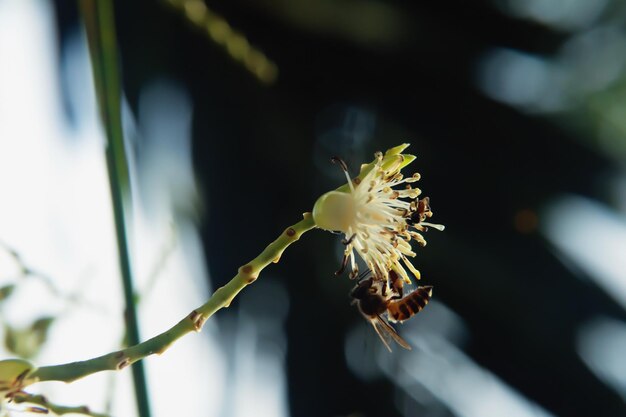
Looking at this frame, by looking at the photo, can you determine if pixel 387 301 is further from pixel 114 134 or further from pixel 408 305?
pixel 114 134

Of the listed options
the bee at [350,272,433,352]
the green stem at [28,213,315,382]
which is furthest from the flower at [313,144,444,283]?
the green stem at [28,213,315,382]

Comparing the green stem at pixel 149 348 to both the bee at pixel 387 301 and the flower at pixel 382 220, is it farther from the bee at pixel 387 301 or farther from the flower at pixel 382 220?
the bee at pixel 387 301

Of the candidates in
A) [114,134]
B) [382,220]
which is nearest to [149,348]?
[114,134]

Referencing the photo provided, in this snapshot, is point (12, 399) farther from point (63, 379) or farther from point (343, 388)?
Answer: point (343, 388)

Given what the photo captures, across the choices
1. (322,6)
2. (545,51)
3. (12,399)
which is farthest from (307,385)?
(12,399)

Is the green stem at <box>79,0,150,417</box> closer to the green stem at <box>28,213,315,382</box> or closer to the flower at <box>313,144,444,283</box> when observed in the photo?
the green stem at <box>28,213,315,382</box>

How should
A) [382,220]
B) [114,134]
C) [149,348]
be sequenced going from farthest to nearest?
→ [382,220]
[114,134]
[149,348]

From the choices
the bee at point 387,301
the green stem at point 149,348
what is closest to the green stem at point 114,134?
the green stem at point 149,348
